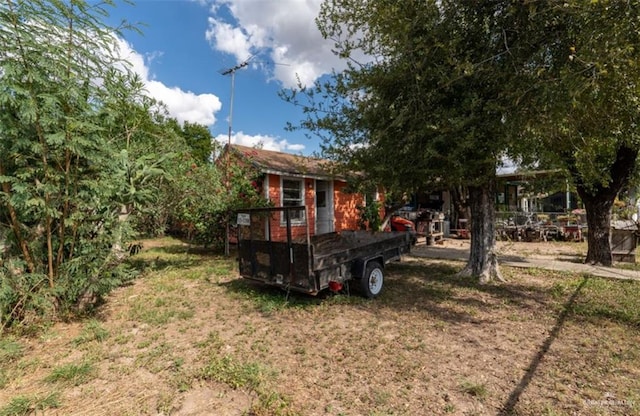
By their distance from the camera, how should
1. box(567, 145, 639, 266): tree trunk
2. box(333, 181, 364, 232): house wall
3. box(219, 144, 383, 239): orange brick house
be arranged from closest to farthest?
box(567, 145, 639, 266): tree trunk → box(219, 144, 383, 239): orange brick house → box(333, 181, 364, 232): house wall

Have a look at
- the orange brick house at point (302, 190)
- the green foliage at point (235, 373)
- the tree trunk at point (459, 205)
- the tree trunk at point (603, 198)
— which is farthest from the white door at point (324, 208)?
the green foliage at point (235, 373)

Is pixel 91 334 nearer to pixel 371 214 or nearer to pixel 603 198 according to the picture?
pixel 603 198

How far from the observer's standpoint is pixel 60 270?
452 centimetres

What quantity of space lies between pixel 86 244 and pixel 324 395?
12.8ft

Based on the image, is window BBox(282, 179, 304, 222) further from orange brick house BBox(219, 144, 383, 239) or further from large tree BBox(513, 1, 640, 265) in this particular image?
large tree BBox(513, 1, 640, 265)

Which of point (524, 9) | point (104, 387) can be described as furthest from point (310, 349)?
point (524, 9)

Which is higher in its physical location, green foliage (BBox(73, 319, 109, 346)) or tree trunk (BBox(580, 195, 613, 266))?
tree trunk (BBox(580, 195, 613, 266))

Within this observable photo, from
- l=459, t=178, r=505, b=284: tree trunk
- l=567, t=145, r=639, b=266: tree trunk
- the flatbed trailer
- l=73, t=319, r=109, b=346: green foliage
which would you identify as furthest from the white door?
l=73, t=319, r=109, b=346: green foliage

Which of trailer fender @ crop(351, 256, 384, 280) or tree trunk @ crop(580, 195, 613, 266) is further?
tree trunk @ crop(580, 195, 613, 266)

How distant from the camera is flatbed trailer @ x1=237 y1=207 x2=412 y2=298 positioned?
5.01 meters

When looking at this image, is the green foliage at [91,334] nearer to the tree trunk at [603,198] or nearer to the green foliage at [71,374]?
the green foliage at [71,374]

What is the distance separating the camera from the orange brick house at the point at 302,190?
11.0 metres

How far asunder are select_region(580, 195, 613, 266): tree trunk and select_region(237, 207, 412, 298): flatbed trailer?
5177 mm

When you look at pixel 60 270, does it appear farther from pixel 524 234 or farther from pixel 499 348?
pixel 524 234
